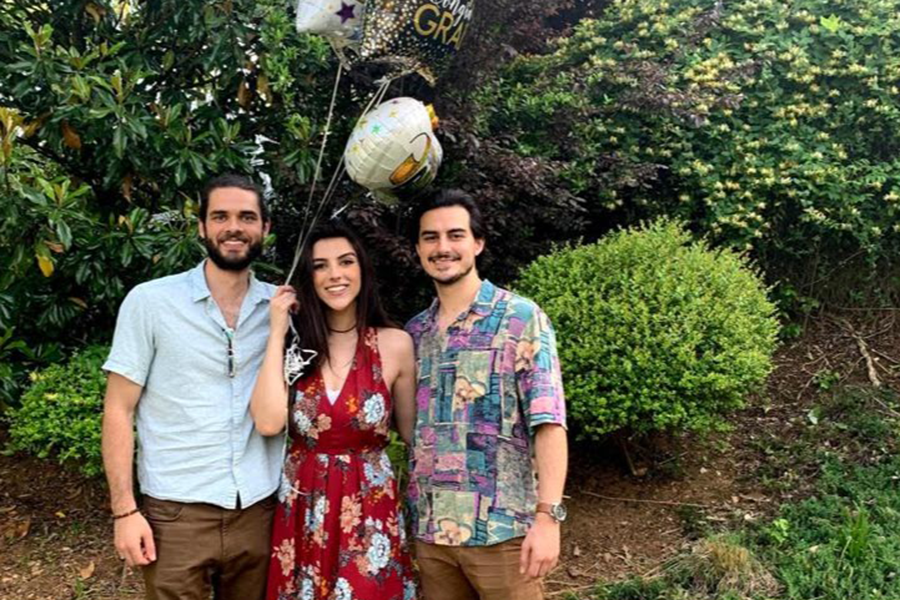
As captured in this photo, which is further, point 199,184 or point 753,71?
point 753,71

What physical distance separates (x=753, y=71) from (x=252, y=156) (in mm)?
3187

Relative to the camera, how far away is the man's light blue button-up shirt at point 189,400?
2.26m

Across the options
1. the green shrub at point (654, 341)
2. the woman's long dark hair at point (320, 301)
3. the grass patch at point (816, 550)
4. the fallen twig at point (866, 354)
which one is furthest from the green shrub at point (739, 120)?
the woman's long dark hair at point (320, 301)

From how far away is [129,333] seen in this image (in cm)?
226

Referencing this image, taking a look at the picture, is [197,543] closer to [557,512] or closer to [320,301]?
[320,301]

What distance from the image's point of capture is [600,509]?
3.80 m

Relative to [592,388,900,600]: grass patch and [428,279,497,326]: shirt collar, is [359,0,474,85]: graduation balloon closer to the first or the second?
[428,279,497,326]: shirt collar

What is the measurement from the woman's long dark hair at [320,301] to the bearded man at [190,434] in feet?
0.59

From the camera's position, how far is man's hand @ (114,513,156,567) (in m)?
2.21

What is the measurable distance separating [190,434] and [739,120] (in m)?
3.99

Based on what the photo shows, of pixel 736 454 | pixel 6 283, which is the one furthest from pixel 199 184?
pixel 736 454

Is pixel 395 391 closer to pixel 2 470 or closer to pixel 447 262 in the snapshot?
pixel 447 262

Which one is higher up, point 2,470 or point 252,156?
point 252,156

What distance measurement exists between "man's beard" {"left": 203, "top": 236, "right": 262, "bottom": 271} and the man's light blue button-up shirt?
111 mm
